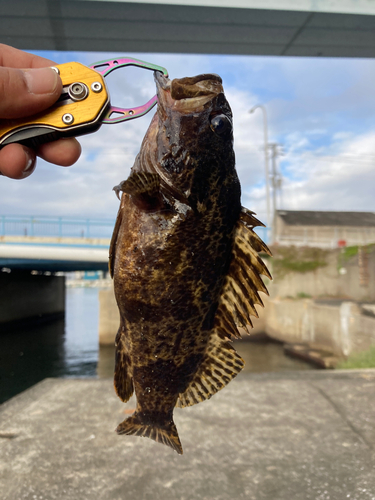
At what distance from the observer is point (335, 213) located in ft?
133

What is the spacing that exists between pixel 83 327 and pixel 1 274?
13.5 metres

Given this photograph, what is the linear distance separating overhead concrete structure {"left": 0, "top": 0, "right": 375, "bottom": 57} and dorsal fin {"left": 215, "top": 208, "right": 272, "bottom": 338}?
12.1 ft

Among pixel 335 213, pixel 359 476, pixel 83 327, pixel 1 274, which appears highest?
pixel 335 213

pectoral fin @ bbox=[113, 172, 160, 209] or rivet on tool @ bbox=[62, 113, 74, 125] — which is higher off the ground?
rivet on tool @ bbox=[62, 113, 74, 125]

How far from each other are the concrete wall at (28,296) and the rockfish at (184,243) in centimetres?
3807

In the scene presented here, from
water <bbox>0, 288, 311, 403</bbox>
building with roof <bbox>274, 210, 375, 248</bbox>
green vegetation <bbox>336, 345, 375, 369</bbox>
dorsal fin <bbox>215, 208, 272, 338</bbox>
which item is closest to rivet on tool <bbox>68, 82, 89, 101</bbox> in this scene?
dorsal fin <bbox>215, 208, 272, 338</bbox>

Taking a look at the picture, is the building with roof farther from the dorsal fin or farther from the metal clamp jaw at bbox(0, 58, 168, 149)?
the metal clamp jaw at bbox(0, 58, 168, 149)

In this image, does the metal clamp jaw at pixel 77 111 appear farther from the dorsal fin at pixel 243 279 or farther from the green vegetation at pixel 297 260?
the green vegetation at pixel 297 260

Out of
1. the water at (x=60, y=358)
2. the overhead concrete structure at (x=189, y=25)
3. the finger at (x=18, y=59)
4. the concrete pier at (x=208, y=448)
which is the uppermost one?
the overhead concrete structure at (x=189, y=25)

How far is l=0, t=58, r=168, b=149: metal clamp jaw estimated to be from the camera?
6.09 feet

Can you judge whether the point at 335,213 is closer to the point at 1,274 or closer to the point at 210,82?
the point at 1,274

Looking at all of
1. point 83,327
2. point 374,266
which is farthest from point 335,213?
point 83,327

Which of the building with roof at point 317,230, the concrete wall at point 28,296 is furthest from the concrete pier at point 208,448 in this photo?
the concrete wall at point 28,296

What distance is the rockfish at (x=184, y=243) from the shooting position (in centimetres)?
198
